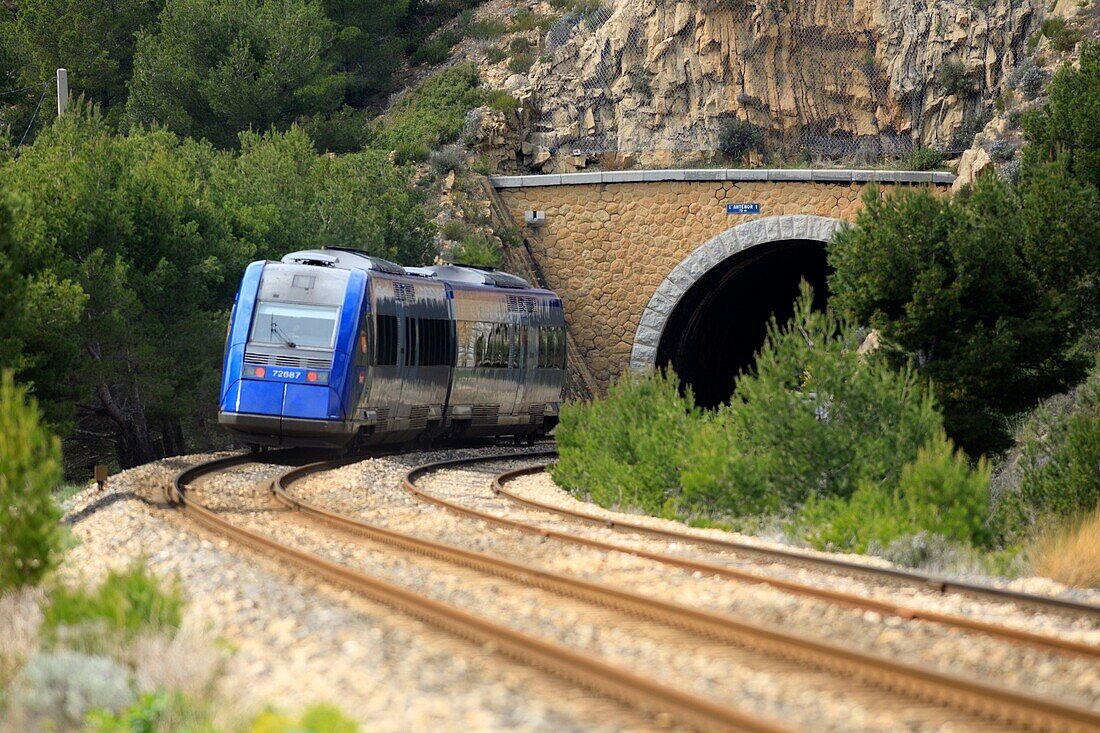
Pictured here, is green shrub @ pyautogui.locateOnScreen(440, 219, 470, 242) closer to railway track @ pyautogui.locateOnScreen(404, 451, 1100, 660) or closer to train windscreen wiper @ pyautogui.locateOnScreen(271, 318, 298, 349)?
train windscreen wiper @ pyautogui.locateOnScreen(271, 318, 298, 349)

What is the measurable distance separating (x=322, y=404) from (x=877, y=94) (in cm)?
2513

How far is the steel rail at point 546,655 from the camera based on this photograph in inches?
230

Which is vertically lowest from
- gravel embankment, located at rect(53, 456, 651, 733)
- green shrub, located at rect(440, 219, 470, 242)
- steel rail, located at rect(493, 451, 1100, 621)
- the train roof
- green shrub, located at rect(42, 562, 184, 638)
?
steel rail, located at rect(493, 451, 1100, 621)

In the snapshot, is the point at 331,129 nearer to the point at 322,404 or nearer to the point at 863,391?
the point at 322,404

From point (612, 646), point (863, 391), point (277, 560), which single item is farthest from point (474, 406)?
point (612, 646)

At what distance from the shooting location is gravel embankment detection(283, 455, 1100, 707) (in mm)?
7395

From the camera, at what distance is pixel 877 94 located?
39594mm

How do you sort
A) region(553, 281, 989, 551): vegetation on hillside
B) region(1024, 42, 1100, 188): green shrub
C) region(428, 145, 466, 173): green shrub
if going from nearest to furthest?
region(553, 281, 989, 551): vegetation on hillside
region(1024, 42, 1100, 188): green shrub
region(428, 145, 466, 173): green shrub

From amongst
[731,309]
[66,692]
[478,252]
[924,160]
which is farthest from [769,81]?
[66,692]

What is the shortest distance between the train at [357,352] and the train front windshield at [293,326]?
0.02 metres

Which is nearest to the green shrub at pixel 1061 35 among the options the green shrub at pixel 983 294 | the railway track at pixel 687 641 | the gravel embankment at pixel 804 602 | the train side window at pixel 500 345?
the green shrub at pixel 983 294

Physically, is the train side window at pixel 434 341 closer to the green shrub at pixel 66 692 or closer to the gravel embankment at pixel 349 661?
the gravel embankment at pixel 349 661

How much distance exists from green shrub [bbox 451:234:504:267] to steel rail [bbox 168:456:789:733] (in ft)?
77.5

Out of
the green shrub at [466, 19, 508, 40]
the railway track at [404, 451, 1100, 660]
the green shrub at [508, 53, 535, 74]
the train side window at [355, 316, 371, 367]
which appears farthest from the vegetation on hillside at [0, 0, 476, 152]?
A: the railway track at [404, 451, 1100, 660]
